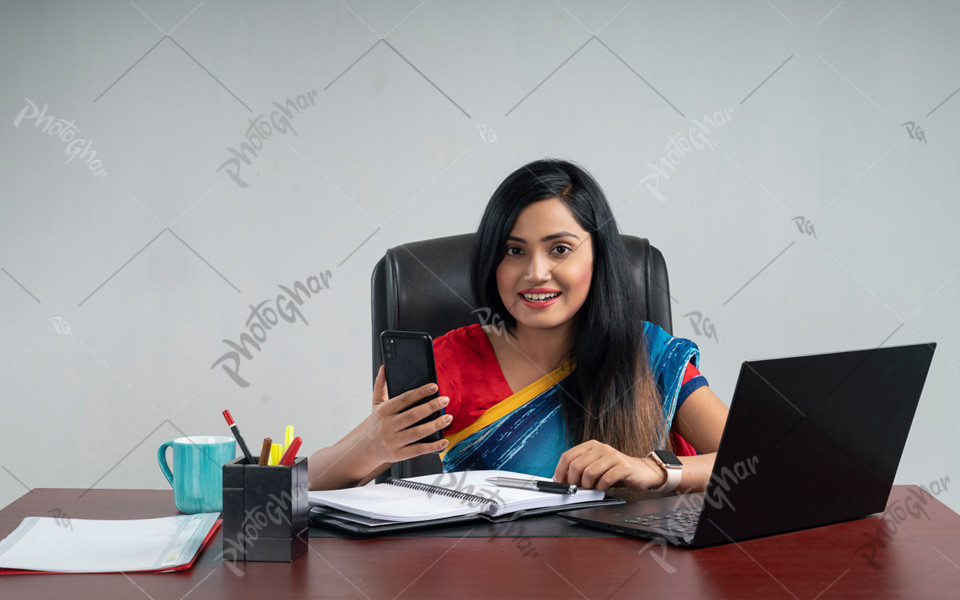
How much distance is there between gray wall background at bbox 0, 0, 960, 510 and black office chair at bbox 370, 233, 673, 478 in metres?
0.78

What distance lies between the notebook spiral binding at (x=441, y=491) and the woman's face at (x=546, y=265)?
0.44 metres

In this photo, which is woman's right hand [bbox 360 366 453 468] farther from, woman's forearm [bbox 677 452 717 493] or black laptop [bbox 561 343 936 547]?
woman's forearm [bbox 677 452 717 493]

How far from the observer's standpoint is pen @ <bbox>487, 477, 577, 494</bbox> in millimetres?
1032

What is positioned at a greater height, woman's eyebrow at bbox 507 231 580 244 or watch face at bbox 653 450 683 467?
woman's eyebrow at bbox 507 231 580 244

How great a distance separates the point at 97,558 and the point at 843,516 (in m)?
0.82

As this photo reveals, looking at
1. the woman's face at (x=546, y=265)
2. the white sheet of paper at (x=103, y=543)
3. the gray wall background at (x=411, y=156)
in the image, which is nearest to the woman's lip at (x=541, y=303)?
the woman's face at (x=546, y=265)

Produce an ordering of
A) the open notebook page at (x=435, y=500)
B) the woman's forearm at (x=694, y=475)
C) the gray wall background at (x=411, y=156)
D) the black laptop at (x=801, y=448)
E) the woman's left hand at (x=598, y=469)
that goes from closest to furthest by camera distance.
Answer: the black laptop at (x=801, y=448) < the open notebook page at (x=435, y=500) < the woman's left hand at (x=598, y=469) < the woman's forearm at (x=694, y=475) < the gray wall background at (x=411, y=156)

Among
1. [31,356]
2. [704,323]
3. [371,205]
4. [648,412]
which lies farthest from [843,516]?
[31,356]

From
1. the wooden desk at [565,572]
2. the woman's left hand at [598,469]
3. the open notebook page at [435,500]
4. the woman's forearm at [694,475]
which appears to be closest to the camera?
the wooden desk at [565,572]

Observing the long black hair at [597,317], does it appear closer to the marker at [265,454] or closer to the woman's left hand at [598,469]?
the woman's left hand at [598,469]

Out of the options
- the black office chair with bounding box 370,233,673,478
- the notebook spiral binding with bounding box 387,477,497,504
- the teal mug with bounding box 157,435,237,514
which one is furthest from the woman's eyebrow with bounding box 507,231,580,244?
the teal mug with bounding box 157,435,237,514

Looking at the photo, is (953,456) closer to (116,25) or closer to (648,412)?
(648,412)

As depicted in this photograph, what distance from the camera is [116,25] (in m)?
2.38

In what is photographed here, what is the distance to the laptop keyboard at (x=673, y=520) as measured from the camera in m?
0.90
